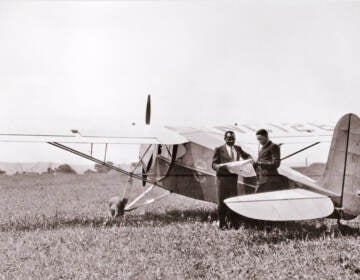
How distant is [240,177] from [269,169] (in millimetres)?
775

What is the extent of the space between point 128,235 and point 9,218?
13.2 ft

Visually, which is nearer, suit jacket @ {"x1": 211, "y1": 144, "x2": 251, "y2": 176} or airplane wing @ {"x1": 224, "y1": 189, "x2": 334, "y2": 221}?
airplane wing @ {"x1": 224, "y1": 189, "x2": 334, "y2": 221}

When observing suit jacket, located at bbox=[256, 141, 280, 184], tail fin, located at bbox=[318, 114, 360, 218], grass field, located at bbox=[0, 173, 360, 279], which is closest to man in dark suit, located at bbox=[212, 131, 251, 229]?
grass field, located at bbox=[0, 173, 360, 279]

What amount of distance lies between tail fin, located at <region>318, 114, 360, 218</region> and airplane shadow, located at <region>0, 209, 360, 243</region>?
53cm

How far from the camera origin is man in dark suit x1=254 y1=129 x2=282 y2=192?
6594mm

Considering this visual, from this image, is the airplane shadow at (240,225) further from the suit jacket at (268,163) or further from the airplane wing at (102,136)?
the airplane wing at (102,136)

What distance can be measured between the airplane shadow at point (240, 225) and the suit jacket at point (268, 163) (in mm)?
816

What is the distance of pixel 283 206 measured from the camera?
5465 millimetres

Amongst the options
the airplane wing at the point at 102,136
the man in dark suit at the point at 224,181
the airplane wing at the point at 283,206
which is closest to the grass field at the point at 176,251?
the man in dark suit at the point at 224,181

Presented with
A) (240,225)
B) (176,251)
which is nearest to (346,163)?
(240,225)

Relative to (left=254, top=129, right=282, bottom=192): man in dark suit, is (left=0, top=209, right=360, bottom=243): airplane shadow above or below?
below

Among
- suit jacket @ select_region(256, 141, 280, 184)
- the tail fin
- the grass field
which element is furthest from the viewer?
suit jacket @ select_region(256, 141, 280, 184)

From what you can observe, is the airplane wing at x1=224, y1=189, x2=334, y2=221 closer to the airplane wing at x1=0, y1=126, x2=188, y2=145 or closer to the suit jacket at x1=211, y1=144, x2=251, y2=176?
the suit jacket at x1=211, y1=144, x2=251, y2=176

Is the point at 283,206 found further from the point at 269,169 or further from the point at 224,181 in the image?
the point at 224,181
